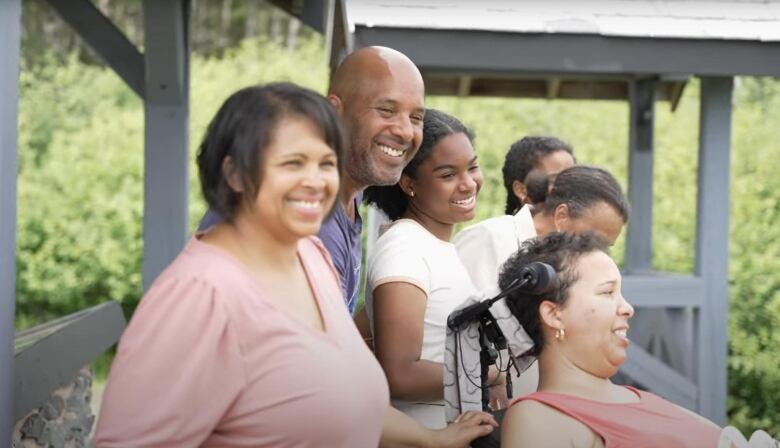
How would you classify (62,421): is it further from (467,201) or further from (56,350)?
(467,201)

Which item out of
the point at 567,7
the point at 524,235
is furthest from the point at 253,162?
the point at 567,7

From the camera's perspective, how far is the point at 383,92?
317cm

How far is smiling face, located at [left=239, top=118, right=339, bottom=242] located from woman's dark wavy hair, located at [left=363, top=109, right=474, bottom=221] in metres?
1.22

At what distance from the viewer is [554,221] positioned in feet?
13.1

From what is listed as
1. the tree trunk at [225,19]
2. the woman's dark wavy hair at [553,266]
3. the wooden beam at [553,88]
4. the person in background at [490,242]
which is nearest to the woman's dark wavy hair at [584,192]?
the person in background at [490,242]

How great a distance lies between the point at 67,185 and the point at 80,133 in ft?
2.79

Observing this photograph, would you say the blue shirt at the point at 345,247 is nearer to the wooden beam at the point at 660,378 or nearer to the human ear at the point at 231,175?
the human ear at the point at 231,175

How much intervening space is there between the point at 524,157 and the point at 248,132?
2.71 m

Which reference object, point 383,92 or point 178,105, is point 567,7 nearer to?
point 178,105

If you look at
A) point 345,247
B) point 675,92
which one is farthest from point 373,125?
point 675,92

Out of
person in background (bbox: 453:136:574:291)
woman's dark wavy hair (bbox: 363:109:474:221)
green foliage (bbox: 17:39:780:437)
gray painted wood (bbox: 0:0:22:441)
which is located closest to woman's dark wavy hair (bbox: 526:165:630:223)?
person in background (bbox: 453:136:574:291)

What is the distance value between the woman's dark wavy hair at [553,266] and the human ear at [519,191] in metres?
1.78

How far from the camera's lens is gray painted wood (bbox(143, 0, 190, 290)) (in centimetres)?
650

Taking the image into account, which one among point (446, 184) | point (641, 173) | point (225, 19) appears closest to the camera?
point (446, 184)
